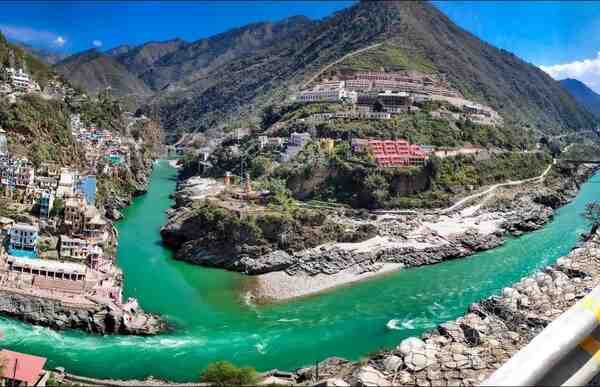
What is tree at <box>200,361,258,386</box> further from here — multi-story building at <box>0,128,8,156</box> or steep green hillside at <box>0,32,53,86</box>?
steep green hillside at <box>0,32,53,86</box>

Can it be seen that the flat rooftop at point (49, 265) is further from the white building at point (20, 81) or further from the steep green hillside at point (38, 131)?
the white building at point (20, 81)

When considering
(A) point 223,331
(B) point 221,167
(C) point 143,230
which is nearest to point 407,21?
(B) point 221,167

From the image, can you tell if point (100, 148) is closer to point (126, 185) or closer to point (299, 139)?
point (126, 185)

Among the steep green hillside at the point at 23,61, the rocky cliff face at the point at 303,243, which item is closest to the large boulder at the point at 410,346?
the rocky cliff face at the point at 303,243

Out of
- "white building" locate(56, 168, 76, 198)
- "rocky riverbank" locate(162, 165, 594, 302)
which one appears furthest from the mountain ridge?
"white building" locate(56, 168, 76, 198)

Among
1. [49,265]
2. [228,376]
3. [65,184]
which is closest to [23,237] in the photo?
[49,265]

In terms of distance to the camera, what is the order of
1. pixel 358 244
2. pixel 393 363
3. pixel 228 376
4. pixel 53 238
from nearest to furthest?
pixel 393 363 → pixel 228 376 → pixel 53 238 → pixel 358 244
